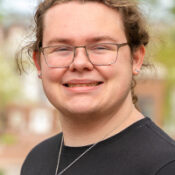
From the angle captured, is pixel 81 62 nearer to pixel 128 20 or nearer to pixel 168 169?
pixel 128 20

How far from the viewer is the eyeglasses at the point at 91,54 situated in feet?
6.47

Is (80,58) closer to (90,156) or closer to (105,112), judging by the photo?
(105,112)

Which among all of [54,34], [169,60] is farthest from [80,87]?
[169,60]

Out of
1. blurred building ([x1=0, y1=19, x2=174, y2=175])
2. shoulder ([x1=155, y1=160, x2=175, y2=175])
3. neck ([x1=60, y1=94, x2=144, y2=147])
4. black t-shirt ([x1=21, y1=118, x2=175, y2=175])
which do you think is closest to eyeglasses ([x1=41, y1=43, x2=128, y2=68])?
neck ([x1=60, y1=94, x2=144, y2=147])

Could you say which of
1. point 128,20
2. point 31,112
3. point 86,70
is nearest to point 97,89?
point 86,70

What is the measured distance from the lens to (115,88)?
6.61ft

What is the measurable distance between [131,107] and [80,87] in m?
0.35

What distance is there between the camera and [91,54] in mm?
1973

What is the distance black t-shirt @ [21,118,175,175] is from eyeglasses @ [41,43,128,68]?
1.25 feet

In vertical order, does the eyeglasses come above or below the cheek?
above

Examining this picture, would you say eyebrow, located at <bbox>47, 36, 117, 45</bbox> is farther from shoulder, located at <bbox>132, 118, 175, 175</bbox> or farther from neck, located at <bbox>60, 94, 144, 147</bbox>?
shoulder, located at <bbox>132, 118, 175, 175</bbox>

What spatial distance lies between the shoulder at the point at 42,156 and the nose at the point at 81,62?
0.63 metres

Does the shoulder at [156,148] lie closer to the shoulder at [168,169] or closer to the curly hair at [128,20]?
the shoulder at [168,169]

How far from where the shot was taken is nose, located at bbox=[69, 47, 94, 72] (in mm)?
1939
